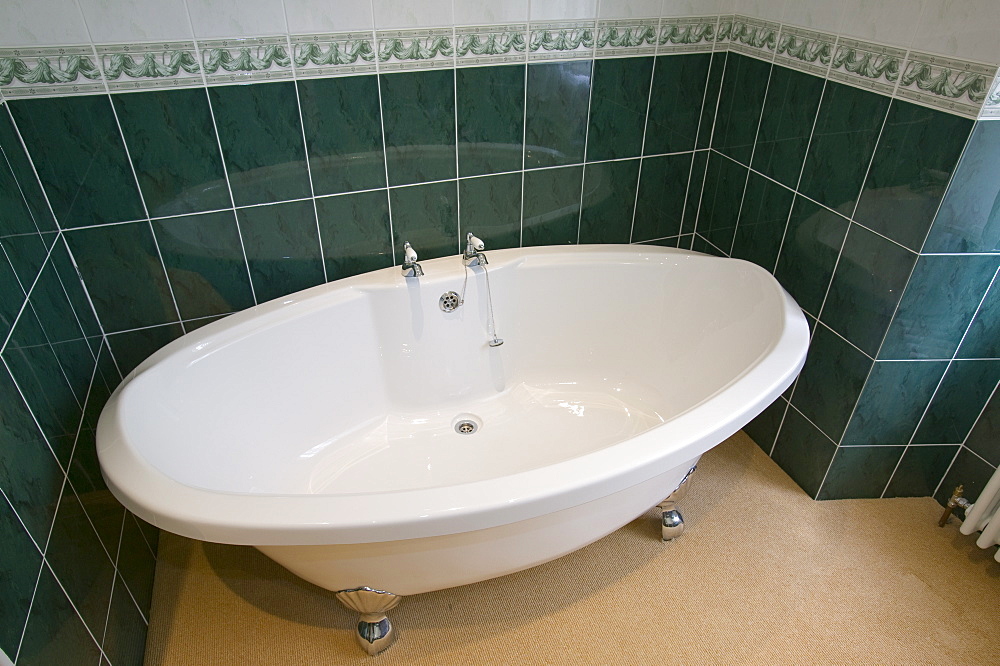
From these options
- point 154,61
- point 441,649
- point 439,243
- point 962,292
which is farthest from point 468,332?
point 962,292

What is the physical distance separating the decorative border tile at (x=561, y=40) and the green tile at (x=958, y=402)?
1.30 metres

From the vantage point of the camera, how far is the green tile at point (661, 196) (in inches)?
82.2

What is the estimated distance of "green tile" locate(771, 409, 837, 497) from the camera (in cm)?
189

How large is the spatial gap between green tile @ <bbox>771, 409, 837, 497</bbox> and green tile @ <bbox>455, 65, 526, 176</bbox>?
1151mm

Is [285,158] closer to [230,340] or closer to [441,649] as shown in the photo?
[230,340]

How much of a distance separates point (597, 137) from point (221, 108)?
3.43ft

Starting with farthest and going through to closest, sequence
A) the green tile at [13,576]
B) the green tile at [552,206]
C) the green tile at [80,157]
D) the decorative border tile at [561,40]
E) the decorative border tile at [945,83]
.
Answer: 1. the green tile at [552,206]
2. the decorative border tile at [561,40]
3. the green tile at [80,157]
4. the decorative border tile at [945,83]
5. the green tile at [13,576]

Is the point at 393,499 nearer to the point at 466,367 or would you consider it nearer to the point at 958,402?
the point at 466,367

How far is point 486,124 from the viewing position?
5.93 ft

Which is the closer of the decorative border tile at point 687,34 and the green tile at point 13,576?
the green tile at point 13,576

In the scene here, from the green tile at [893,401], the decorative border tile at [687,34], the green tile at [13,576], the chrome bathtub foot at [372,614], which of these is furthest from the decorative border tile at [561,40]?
the green tile at [13,576]

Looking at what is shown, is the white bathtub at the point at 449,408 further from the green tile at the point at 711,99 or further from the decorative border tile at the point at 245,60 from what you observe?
the decorative border tile at the point at 245,60

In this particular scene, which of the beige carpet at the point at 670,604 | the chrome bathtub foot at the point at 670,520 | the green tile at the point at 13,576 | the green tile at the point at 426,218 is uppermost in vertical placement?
the green tile at the point at 426,218

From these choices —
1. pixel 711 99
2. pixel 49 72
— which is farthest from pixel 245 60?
pixel 711 99
